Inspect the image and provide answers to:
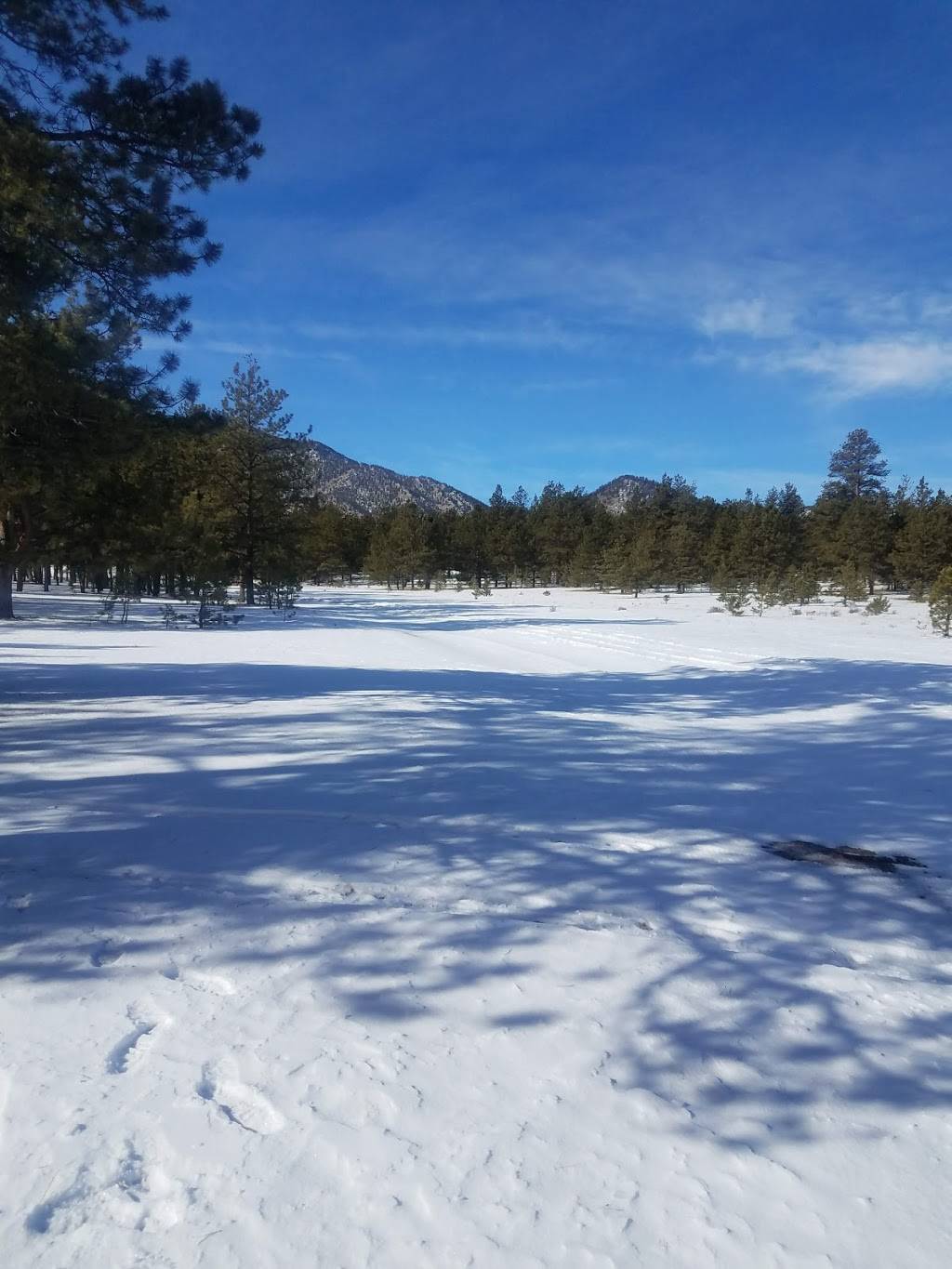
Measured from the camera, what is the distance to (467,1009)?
2.70 meters

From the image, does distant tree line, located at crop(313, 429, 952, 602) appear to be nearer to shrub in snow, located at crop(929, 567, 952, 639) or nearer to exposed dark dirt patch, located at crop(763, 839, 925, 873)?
shrub in snow, located at crop(929, 567, 952, 639)

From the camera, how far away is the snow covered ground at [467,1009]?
6.16ft

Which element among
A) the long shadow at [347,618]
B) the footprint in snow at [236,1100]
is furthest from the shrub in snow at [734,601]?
the footprint in snow at [236,1100]

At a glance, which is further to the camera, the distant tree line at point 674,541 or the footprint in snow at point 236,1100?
the distant tree line at point 674,541

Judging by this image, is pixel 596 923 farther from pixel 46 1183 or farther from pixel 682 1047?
pixel 46 1183

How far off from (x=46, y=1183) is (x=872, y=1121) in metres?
2.21

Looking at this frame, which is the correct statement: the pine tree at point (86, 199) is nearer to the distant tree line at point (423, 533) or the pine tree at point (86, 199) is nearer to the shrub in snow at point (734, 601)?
the distant tree line at point (423, 533)

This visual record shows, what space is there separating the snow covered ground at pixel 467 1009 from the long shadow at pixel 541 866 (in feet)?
0.06

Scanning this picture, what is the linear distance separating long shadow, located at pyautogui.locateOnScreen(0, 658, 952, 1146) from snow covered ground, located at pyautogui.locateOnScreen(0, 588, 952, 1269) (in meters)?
0.02

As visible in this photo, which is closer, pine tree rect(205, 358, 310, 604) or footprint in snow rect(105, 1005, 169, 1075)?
footprint in snow rect(105, 1005, 169, 1075)

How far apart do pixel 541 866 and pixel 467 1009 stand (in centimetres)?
136

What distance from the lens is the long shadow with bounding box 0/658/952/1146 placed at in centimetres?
262

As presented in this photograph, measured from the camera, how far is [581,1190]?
196 centimetres

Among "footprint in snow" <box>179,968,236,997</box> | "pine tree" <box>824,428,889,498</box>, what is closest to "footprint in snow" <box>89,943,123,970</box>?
"footprint in snow" <box>179,968,236,997</box>
